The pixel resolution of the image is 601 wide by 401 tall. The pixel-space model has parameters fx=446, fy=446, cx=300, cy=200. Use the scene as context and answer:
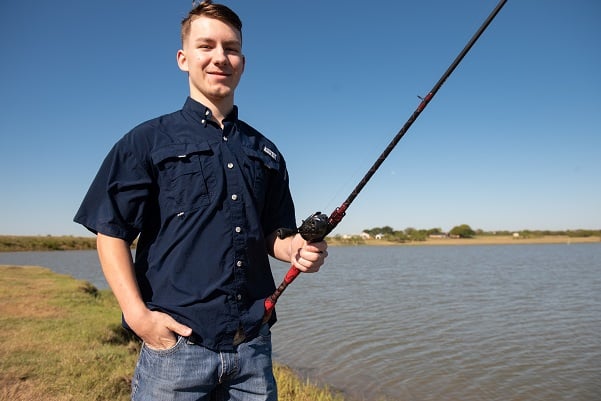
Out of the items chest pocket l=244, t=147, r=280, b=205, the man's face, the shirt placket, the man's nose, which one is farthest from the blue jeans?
the man's nose

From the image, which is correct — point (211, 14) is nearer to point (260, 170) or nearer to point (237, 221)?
point (260, 170)

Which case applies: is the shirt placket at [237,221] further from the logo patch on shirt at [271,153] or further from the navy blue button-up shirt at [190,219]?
the logo patch on shirt at [271,153]

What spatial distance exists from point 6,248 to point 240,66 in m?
91.9

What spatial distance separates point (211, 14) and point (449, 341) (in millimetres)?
12391

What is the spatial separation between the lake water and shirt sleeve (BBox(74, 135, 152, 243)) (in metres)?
7.63

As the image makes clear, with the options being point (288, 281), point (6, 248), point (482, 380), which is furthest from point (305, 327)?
point (6, 248)

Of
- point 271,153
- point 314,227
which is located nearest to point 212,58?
point 271,153

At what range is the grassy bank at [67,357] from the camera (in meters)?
5.07

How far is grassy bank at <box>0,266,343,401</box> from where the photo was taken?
5.07 metres

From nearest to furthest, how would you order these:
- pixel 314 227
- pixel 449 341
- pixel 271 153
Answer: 1. pixel 314 227
2. pixel 271 153
3. pixel 449 341

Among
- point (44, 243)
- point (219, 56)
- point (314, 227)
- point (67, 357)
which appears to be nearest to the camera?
point (314, 227)

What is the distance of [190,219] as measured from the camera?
2.10 m

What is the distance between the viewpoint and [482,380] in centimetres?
955

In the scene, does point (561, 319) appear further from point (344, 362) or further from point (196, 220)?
point (196, 220)
